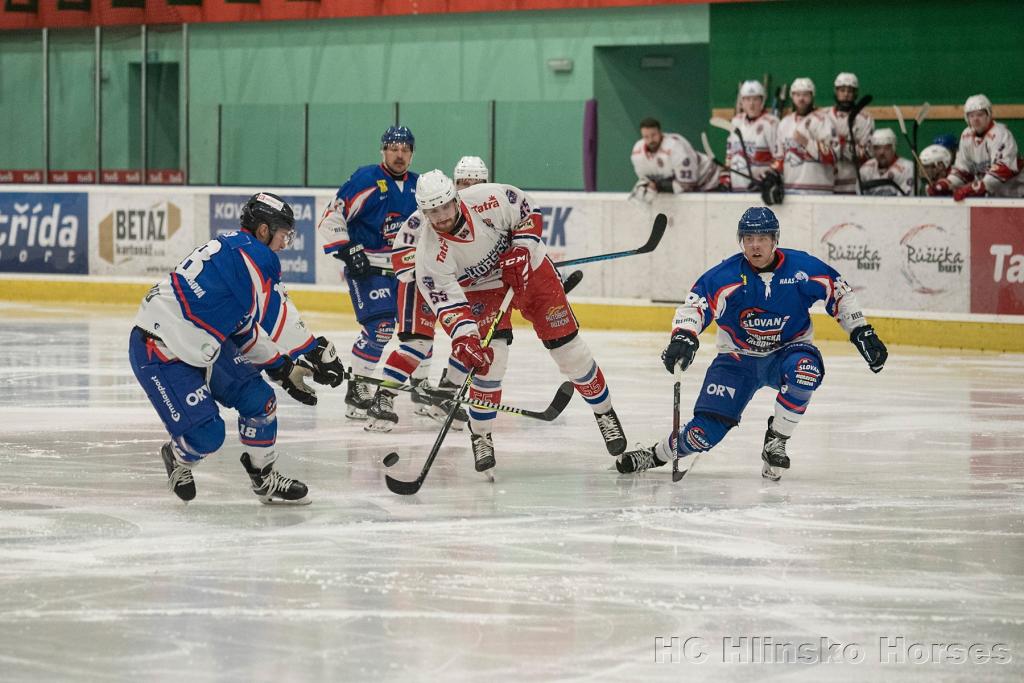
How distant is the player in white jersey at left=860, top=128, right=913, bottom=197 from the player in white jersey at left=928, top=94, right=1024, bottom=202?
0.52 m

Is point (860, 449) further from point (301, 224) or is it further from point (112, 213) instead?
point (112, 213)

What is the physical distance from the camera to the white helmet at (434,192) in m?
6.14

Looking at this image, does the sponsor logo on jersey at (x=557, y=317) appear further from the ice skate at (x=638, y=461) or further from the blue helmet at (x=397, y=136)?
the blue helmet at (x=397, y=136)

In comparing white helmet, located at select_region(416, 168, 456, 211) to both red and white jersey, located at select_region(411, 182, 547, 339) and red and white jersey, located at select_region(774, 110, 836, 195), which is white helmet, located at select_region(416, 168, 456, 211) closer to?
red and white jersey, located at select_region(411, 182, 547, 339)

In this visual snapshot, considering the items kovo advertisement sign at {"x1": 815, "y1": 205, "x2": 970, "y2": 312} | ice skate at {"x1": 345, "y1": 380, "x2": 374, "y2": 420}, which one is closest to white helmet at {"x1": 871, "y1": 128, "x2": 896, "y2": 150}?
kovo advertisement sign at {"x1": 815, "y1": 205, "x2": 970, "y2": 312}

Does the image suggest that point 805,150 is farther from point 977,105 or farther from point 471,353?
point 471,353

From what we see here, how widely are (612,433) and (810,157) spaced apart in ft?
18.8

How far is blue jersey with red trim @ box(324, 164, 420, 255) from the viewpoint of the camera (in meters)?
8.33

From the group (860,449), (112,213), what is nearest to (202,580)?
(860,449)

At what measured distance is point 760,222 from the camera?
6.11 m

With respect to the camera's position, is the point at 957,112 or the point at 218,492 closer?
the point at 218,492

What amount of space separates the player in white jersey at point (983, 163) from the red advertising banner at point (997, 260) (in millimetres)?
239

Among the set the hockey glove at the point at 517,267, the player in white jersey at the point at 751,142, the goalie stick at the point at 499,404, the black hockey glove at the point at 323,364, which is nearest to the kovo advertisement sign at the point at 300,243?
the player in white jersey at the point at 751,142

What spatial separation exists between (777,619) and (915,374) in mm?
5748
